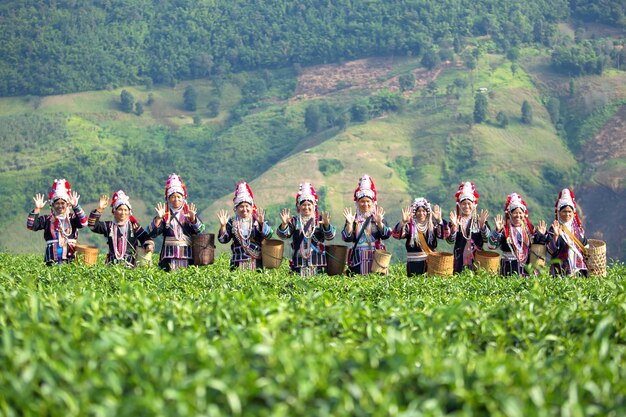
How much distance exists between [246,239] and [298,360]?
33.4 feet

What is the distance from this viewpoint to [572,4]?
125438mm

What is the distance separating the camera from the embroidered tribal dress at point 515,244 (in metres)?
16.0

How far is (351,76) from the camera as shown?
383 ft

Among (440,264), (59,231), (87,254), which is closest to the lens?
(440,264)

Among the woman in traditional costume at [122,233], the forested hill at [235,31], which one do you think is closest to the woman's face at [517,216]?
the woman in traditional costume at [122,233]

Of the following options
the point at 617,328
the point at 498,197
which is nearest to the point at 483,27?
the point at 498,197

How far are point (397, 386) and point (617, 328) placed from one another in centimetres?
275

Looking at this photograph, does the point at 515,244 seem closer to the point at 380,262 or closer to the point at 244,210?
the point at 380,262

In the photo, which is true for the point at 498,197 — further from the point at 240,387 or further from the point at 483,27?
the point at 240,387

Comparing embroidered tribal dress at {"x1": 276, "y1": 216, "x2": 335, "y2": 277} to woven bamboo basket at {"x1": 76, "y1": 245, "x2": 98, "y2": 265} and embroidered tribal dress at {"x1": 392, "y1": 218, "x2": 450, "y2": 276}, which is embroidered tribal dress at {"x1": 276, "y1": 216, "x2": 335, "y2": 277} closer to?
embroidered tribal dress at {"x1": 392, "y1": 218, "x2": 450, "y2": 276}

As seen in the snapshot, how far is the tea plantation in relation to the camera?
5801 millimetres

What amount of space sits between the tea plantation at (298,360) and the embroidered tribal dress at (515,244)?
7430mm

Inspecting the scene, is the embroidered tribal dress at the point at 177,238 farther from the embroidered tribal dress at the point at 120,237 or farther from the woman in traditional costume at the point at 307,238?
the woman in traditional costume at the point at 307,238

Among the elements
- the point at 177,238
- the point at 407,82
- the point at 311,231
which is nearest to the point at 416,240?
the point at 311,231
